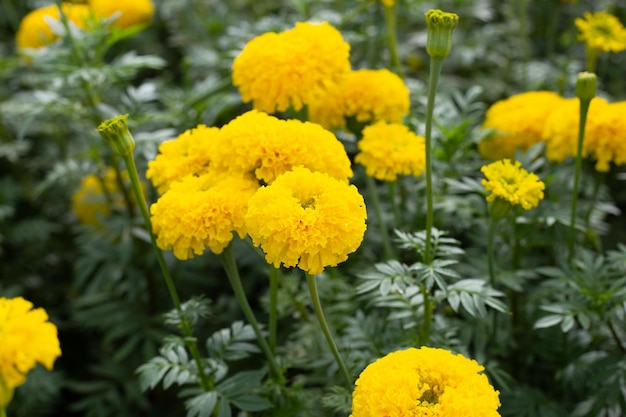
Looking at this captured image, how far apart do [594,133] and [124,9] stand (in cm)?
200

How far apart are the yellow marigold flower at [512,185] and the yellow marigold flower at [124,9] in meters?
1.92

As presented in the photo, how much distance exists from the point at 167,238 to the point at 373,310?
872 millimetres

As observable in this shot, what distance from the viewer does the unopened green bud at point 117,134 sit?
49.8 inches

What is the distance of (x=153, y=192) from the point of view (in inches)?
84.4

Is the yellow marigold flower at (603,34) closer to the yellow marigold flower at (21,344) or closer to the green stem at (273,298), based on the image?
the green stem at (273,298)

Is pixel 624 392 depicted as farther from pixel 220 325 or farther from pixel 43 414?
pixel 43 414

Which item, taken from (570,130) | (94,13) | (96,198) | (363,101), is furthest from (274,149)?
(94,13)

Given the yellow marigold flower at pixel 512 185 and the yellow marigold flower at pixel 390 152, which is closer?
the yellow marigold flower at pixel 512 185

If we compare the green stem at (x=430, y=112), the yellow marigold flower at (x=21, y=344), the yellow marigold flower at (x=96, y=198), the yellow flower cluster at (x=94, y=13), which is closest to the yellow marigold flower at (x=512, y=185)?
the green stem at (x=430, y=112)

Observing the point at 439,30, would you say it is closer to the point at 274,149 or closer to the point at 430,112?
the point at 430,112

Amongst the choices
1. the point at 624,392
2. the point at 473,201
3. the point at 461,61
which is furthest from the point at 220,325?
the point at 461,61

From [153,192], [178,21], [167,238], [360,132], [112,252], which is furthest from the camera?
[178,21]

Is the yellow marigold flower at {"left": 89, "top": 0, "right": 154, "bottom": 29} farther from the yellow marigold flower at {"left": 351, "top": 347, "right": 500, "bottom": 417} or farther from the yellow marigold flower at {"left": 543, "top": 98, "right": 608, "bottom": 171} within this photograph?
the yellow marigold flower at {"left": 351, "top": 347, "right": 500, "bottom": 417}

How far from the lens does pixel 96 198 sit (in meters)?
2.31
